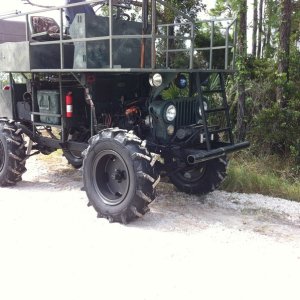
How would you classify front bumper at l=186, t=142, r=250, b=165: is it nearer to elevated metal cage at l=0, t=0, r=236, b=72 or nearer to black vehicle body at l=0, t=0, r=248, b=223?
black vehicle body at l=0, t=0, r=248, b=223

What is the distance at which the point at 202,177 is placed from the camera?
21.9 ft

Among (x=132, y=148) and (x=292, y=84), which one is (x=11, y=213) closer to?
(x=132, y=148)

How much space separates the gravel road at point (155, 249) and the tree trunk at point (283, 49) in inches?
147

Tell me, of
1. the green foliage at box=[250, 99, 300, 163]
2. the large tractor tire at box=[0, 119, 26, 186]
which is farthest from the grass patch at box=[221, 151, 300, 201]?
the large tractor tire at box=[0, 119, 26, 186]

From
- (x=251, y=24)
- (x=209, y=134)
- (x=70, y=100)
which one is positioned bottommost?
(x=209, y=134)

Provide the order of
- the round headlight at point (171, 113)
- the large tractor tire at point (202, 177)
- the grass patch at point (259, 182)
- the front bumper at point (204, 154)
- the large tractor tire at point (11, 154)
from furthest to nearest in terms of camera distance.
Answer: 1. the grass patch at point (259, 182)
2. the large tractor tire at point (11, 154)
3. the large tractor tire at point (202, 177)
4. the round headlight at point (171, 113)
5. the front bumper at point (204, 154)

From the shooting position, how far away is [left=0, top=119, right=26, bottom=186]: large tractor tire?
6.79 m

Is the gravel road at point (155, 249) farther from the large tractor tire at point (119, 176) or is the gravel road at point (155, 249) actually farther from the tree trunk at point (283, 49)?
the tree trunk at point (283, 49)

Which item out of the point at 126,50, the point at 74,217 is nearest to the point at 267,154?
the point at 126,50

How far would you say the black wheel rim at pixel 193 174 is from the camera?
6.65 meters

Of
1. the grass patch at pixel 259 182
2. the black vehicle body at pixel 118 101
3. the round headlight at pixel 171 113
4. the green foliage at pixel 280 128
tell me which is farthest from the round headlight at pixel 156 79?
the green foliage at pixel 280 128

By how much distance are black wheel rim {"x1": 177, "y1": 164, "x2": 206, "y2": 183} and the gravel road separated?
295 millimetres

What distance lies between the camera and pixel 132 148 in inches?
207

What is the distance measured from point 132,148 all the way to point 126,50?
162 centimetres
